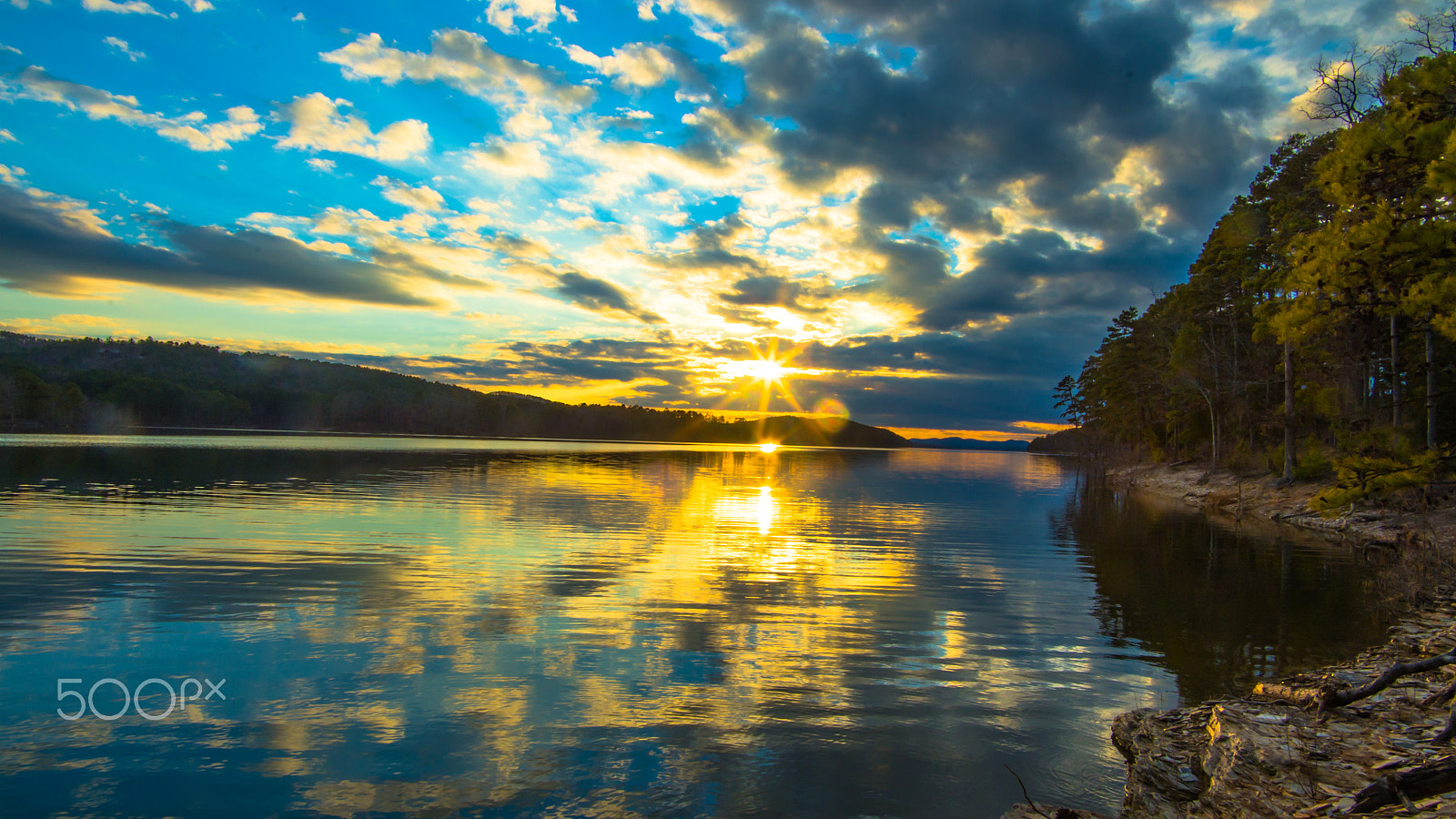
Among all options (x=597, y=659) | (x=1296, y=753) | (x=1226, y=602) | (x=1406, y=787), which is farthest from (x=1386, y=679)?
(x=1226, y=602)

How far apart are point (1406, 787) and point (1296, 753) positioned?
1277 mm

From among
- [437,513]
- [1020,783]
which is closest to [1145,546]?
[1020,783]

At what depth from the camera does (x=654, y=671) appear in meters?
10.6

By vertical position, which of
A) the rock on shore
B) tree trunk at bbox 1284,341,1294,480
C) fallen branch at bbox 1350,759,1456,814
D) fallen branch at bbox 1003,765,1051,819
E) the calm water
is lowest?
the calm water

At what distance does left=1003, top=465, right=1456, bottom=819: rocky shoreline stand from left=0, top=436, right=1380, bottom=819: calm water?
604mm

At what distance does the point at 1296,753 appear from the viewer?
260 inches

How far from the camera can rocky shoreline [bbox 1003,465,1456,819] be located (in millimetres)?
5555

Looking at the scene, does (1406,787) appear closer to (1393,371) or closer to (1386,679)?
(1386,679)

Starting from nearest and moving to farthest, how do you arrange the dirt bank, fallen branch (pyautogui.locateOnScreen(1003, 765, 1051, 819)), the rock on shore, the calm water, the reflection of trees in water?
the rock on shore, fallen branch (pyautogui.locateOnScreen(1003, 765, 1051, 819)), the calm water, the reflection of trees in water, the dirt bank

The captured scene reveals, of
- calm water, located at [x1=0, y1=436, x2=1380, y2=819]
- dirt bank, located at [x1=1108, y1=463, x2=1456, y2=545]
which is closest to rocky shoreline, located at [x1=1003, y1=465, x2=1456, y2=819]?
calm water, located at [x1=0, y1=436, x2=1380, y2=819]

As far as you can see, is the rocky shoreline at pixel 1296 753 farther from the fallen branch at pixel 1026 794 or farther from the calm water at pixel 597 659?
the calm water at pixel 597 659

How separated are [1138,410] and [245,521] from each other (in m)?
81.9

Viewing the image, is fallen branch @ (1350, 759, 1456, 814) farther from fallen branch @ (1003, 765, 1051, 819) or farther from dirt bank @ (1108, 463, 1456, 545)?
dirt bank @ (1108, 463, 1456, 545)

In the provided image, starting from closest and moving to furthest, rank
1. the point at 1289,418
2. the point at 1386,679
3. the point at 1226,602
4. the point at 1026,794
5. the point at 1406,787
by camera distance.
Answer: the point at 1406,787 < the point at 1386,679 < the point at 1026,794 < the point at 1226,602 < the point at 1289,418
